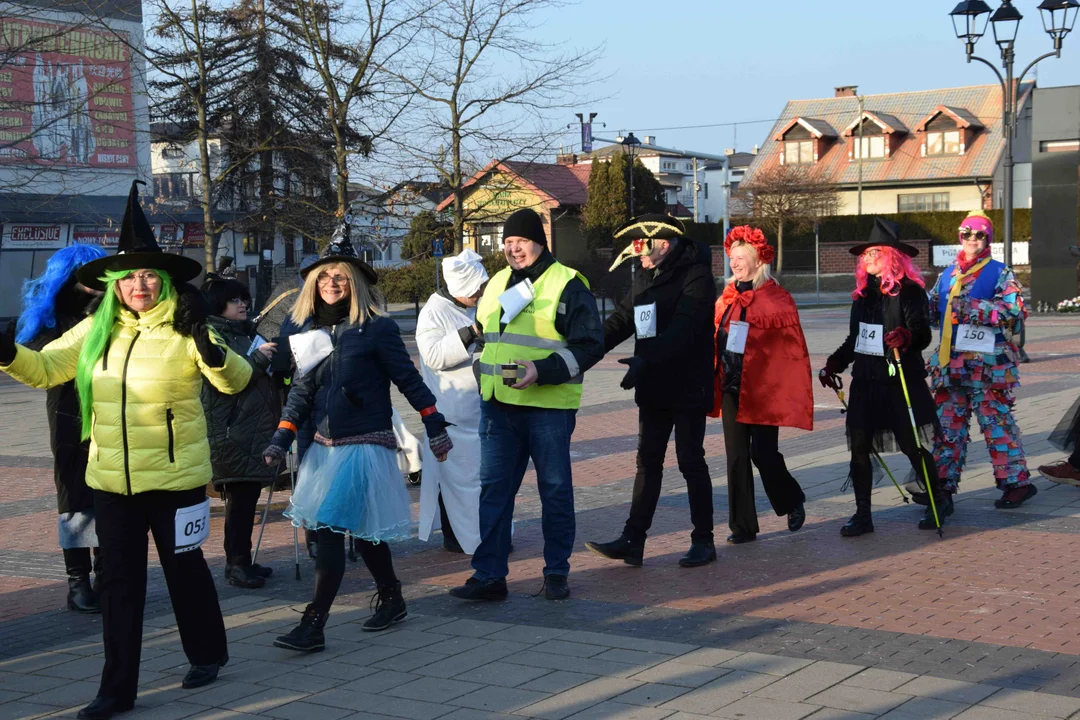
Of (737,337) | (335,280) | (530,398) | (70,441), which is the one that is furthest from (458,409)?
(70,441)

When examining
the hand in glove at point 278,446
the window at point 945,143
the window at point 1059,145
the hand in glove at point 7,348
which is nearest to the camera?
the hand in glove at point 7,348

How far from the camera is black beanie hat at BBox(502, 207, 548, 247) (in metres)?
6.24

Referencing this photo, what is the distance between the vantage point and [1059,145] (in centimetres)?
3105

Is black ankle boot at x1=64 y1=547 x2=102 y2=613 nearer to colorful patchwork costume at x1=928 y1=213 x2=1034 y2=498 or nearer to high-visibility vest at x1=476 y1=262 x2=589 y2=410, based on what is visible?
high-visibility vest at x1=476 y1=262 x2=589 y2=410

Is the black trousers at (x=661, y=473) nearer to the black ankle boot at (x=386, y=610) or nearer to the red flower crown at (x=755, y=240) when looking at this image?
the red flower crown at (x=755, y=240)

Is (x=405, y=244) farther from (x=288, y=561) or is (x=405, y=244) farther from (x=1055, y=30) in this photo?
(x=288, y=561)

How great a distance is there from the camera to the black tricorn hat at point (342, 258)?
5.61 metres

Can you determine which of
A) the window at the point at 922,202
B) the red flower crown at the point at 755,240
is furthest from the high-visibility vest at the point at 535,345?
the window at the point at 922,202

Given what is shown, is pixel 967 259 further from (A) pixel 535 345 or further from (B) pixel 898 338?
(A) pixel 535 345

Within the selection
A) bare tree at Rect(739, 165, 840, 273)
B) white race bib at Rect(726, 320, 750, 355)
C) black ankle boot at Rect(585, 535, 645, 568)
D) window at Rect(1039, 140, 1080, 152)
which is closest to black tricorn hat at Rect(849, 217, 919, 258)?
white race bib at Rect(726, 320, 750, 355)

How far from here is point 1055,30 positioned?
1958 cm

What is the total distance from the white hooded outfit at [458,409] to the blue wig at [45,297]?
1.87 m

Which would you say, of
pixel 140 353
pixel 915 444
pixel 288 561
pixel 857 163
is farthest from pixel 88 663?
pixel 857 163

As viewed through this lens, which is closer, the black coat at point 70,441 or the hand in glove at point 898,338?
the black coat at point 70,441
